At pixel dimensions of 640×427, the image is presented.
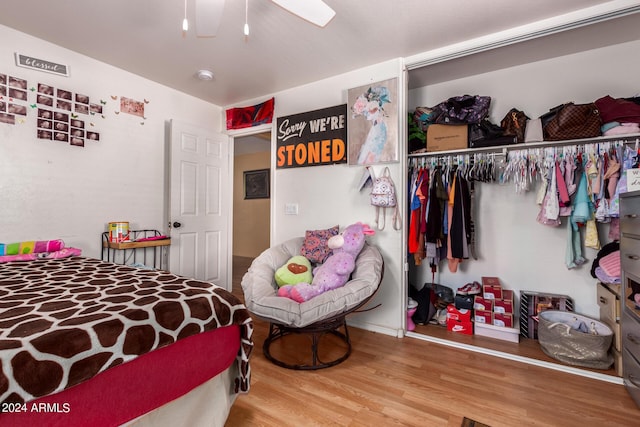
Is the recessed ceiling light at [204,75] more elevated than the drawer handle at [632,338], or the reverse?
the recessed ceiling light at [204,75]

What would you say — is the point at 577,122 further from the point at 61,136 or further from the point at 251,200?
the point at 251,200

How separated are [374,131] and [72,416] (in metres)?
2.58

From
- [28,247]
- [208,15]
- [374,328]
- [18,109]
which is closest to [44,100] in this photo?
[18,109]

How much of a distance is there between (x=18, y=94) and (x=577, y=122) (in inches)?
166

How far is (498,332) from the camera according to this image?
2.49 m

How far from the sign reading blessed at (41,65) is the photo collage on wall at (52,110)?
12cm

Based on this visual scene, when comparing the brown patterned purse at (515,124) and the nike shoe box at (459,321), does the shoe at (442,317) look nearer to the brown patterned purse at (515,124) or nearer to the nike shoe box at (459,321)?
the nike shoe box at (459,321)

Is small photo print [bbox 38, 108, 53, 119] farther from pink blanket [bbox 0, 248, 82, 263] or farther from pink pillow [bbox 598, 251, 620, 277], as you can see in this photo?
pink pillow [bbox 598, 251, 620, 277]

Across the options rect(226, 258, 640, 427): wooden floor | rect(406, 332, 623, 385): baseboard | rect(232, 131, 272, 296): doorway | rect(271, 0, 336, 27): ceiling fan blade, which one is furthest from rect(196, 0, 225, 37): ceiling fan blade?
rect(232, 131, 272, 296): doorway

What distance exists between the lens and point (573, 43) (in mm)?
2305

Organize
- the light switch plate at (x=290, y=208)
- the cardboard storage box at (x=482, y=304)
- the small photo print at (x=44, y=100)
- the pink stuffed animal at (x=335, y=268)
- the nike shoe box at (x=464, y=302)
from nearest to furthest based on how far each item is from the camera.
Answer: the pink stuffed animal at (x=335, y=268) → the small photo print at (x=44, y=100) → the cardboard storage box at (x=482, y=304) → the nike shoe box at (x=464, y=302) → the light switch plate at (x=290, y=208)

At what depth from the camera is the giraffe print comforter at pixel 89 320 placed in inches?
30.6

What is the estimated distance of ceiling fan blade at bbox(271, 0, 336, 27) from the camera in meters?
1.41

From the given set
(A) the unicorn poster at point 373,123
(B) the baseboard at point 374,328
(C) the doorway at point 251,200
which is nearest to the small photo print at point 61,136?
(A) the unicorn poster at point 373,123
